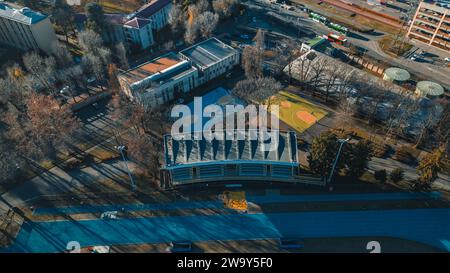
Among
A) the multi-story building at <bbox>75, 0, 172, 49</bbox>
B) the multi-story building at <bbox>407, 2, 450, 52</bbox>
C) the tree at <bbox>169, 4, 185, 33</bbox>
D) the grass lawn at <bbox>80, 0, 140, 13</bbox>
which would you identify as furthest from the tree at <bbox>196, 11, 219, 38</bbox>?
the multi-story building at <bbox>407, 2, 450, 52</bbox>

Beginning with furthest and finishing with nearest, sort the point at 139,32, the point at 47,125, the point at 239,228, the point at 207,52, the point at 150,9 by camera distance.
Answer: the point at 150,9 < the point at 139,32 < the point at 207,52 < the point at 47,125 < the point at 239,228

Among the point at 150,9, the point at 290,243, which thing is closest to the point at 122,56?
the point at 150,9

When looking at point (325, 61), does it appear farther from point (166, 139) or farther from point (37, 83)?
point (37, 83)

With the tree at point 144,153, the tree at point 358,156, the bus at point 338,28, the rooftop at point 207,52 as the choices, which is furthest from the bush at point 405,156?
the tree at point 144,153

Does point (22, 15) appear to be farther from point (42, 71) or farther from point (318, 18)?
point (318, 18)

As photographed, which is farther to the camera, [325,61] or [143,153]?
[325,61]

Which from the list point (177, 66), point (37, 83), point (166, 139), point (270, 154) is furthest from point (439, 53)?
point (37, 83)

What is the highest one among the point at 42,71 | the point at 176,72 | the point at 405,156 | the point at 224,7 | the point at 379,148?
the point at 224,7
